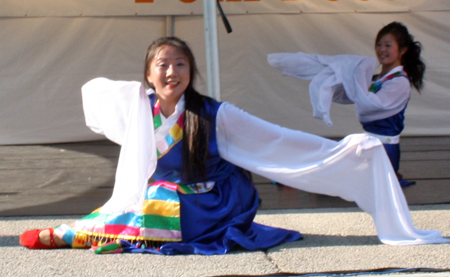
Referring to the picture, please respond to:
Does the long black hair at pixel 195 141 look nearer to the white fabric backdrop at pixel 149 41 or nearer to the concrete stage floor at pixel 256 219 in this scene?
the concrete stage floor at pixel 256 219

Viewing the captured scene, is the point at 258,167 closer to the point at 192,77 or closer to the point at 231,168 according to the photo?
the point at 231,168

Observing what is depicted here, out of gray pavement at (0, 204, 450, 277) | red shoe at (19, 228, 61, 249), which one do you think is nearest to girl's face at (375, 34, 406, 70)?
gray pavement at (0, 204, 450, 277)

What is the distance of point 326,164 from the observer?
2629 millimetres

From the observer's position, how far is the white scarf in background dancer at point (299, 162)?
8.57ft

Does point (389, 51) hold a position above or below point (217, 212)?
above

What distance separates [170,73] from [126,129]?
317 mm

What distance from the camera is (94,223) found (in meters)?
2.64

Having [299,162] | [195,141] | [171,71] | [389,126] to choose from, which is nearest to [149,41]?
[389,126]

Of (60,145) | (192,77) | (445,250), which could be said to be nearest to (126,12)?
(60,145)

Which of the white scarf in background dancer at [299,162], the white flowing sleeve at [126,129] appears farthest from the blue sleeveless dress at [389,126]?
the white flowing sleeve at [126,129]

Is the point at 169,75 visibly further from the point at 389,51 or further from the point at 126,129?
the point at 389,51

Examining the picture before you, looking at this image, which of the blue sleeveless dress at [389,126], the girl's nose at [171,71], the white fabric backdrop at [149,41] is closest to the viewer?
the girl's nose at [171,71]

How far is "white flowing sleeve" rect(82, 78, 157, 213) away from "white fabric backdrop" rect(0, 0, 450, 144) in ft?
10.3

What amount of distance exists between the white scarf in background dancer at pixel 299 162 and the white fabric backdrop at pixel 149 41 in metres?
3.29
